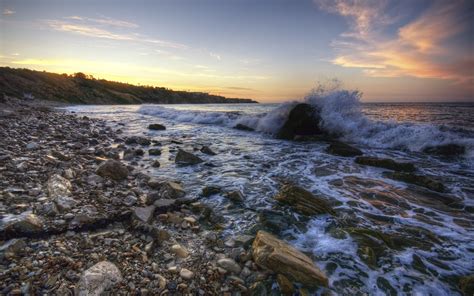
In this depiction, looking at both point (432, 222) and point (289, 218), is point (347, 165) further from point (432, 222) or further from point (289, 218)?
point (289, 218)

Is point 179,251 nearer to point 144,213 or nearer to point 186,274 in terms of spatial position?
point 186,274

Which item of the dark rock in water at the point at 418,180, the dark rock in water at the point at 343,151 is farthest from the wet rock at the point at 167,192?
the dark rock in water at the point at 343,151

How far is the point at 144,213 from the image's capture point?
11.3 ft

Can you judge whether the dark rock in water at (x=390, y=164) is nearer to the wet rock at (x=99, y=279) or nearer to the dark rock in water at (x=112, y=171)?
the dark rock in water at (x=112, y=171)

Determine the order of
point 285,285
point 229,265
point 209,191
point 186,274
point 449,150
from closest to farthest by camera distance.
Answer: point 285,285
point 186,274
point 229,265
point 209,191
point 449,150

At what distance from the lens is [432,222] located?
3797 mm

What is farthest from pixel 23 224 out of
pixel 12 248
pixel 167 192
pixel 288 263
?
pixel 288 263

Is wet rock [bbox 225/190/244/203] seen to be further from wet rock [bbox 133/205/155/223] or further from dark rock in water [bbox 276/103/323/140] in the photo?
dark rock in water [bbox 276/103/323/140]

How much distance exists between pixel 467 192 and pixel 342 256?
442cm

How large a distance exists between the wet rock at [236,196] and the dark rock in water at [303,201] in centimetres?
68

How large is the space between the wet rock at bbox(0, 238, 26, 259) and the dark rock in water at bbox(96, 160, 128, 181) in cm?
240

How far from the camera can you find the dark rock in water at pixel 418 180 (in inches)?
205

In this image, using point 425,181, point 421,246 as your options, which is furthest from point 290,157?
point 421,246

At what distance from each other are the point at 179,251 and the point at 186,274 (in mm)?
390
